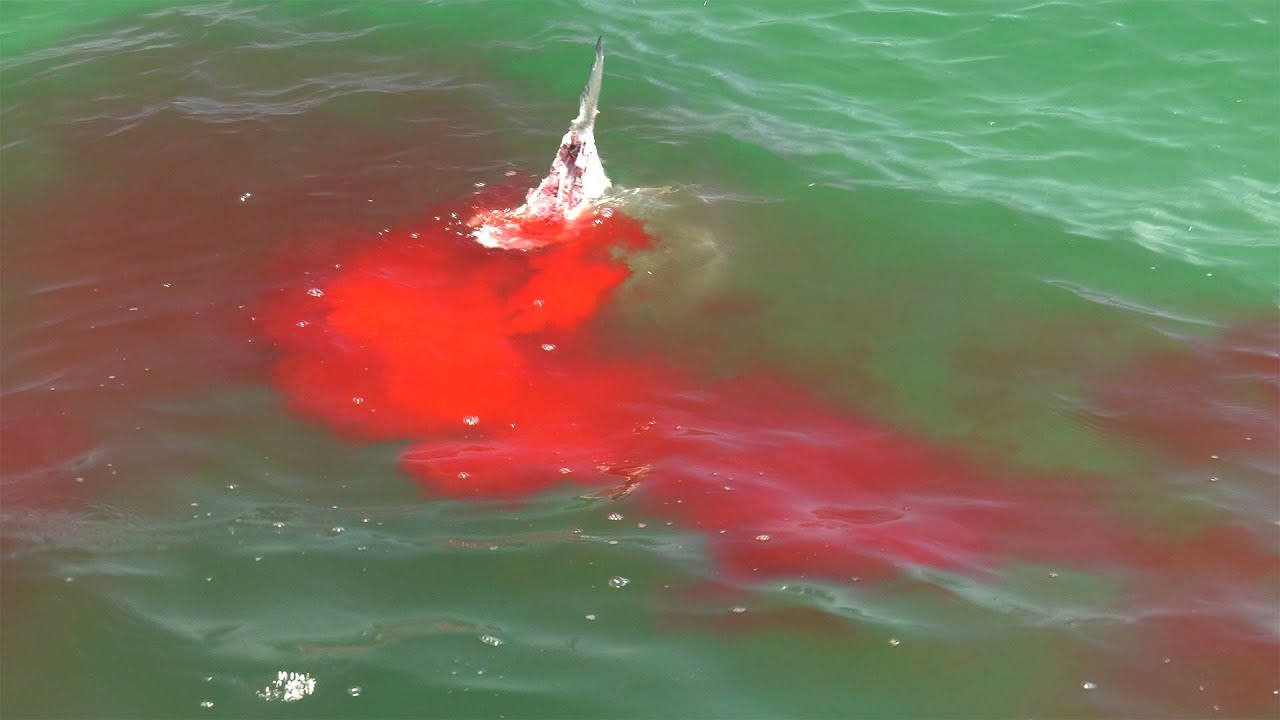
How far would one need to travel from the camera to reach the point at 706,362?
872 cm

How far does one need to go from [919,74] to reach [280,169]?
7.46 meters

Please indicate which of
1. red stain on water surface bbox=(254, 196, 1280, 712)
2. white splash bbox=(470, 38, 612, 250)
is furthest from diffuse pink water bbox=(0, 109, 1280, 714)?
white splash bbox=(470, 38, 612, 250)

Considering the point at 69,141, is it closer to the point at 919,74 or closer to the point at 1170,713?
the point at 919,74

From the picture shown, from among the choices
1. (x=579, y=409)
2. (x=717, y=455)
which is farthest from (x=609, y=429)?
(x=717, y=455)

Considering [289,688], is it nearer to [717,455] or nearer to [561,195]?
[717,455]

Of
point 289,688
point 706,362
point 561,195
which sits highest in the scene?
point 561,195

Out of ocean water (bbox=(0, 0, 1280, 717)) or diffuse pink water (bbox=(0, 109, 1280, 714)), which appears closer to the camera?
ocean water (bbox=(0, 0, 1280, 717))

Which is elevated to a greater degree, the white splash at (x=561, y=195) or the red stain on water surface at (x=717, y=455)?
the white splash at (x=561, y=195)

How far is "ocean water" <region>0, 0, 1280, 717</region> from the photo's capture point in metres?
5.84

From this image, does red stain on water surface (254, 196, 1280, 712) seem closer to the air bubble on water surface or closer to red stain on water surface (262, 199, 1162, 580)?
red stain on water surface (262, 199, 1162, 580)

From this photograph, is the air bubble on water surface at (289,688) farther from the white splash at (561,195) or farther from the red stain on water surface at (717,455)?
the white splash at (561,195)

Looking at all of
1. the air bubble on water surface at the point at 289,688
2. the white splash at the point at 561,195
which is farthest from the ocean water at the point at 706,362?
the white splash at the point at 561,195

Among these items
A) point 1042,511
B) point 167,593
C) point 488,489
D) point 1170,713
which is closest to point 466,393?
point 488,489

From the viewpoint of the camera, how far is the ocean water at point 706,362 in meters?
5.84
